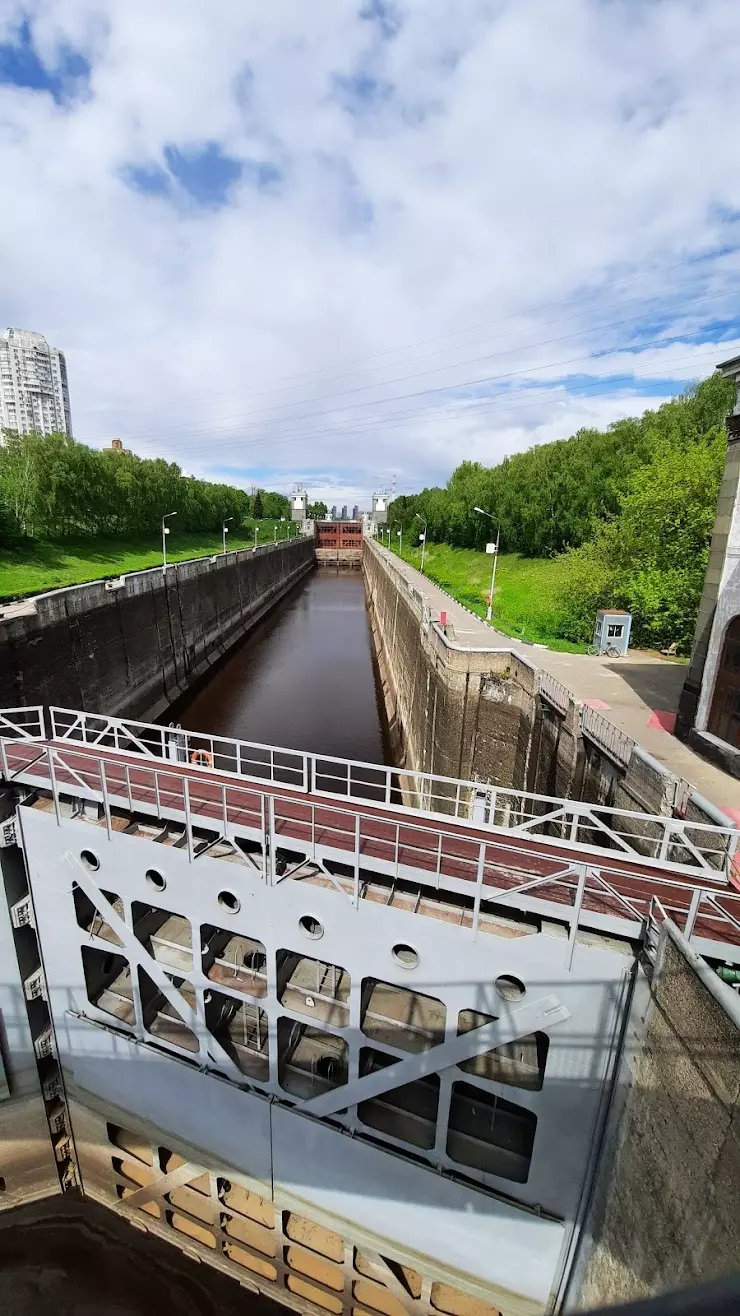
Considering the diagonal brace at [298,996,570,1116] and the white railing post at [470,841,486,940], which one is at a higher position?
the white railing post at [470,841,486,940]

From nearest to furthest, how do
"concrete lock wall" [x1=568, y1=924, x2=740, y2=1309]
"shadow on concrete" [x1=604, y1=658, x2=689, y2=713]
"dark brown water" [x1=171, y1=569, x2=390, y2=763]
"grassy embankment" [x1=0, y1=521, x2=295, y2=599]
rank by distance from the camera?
1. "concrete lock wall" [x1=568, y1=924, x2=740, y2=1309]
2. "shadow on concrete" [x1=604, y1=658, x2=689, y2=713]
3. "dark brown water" [x1=171, y1=569, x2=390, y2=763]
4. "grassy embankment" [x1=0, y1=521, x2=295, y2=599]

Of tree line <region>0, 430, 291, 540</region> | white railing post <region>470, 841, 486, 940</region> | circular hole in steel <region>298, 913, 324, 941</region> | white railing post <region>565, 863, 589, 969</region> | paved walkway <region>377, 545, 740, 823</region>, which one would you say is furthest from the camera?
tree line <region>0, 430, 291, 540</region>

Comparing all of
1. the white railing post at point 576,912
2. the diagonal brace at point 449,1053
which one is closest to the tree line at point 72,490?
the diagonal brace at point 449,1053

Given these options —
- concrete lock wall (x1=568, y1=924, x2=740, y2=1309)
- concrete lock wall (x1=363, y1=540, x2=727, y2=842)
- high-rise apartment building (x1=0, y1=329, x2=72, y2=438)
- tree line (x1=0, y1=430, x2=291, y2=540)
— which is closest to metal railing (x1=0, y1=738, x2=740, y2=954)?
concrete lock wall (x1=568, y1=924, x2=740, y2=1309)

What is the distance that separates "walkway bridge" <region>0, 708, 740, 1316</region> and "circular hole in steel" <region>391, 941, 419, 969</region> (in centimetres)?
3

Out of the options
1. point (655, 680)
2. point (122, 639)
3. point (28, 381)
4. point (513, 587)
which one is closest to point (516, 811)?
point (655, 680)

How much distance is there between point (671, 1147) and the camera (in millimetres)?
5531

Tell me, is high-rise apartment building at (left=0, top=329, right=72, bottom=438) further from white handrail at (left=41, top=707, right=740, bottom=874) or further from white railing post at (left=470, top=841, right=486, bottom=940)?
white railing post at (left=470, top=841, right=486, bottom=940)

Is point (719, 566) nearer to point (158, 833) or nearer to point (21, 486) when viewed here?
point (158, 833)

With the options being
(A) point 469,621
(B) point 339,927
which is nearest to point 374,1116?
(B) point 339,927

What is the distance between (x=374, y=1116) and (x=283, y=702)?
2434 cm

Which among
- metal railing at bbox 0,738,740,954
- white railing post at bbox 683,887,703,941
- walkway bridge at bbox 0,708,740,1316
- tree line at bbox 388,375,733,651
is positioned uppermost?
tree line at bbox 388,375,733,651

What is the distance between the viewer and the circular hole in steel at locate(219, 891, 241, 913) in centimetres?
834

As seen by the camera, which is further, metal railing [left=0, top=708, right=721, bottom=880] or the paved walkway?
the paved walkway
